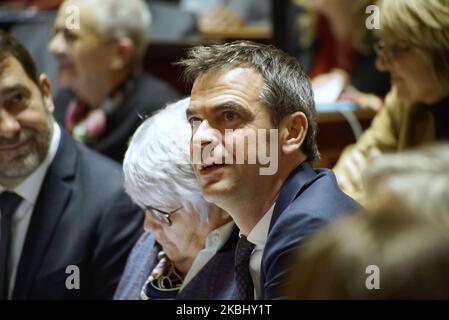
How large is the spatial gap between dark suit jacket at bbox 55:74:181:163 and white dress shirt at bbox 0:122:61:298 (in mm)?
880

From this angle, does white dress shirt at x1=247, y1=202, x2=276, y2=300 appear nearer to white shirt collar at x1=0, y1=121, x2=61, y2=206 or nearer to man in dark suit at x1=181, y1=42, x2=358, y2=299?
man in dark suit at x1=181, y1=42, x2=358, y2=299

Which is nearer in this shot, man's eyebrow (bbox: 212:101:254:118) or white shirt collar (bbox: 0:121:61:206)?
man's eyebrow (bbox: 212:101:254:118)

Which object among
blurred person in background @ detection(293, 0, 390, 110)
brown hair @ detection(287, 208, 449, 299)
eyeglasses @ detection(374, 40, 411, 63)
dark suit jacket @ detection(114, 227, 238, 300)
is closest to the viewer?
brown hair @ detection(287, 208, 449, 299)

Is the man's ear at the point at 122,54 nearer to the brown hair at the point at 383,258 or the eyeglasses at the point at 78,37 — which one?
the eyeglasses at the point at 78,37

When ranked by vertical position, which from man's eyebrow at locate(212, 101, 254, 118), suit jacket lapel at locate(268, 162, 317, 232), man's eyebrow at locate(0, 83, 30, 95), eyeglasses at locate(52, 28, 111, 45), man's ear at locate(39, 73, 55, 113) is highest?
man's eyebrow at locate(212, 101, 254, 118)

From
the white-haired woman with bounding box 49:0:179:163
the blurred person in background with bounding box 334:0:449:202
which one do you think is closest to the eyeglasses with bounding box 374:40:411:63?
the blurred person in background with bounding box 334:0:449:202

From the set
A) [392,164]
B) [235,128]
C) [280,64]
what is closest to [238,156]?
[235,128]

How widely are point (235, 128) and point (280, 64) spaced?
151mm

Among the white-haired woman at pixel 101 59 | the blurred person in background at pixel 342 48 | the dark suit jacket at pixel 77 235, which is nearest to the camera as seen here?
the dark suit jacket at pixel 77 235

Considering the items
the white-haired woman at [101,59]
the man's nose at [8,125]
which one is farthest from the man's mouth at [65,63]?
the man's nose at [8,125]

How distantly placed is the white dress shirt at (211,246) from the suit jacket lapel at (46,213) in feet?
1.40

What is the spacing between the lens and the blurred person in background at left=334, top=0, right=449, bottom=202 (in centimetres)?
207

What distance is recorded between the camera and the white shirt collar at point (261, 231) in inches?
63.3

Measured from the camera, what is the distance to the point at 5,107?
2.08 m
